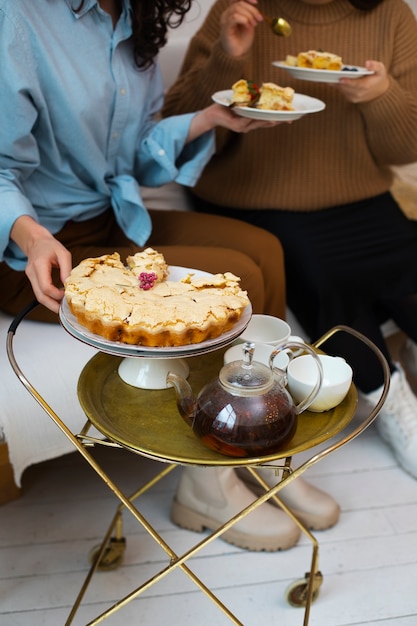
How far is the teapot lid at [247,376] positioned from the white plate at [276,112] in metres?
0.76

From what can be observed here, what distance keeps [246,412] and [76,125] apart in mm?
885

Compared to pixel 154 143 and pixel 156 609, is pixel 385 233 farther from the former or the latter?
pixel 156 609

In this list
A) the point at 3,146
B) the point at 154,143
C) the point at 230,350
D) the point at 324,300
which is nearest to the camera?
the point at 230,350

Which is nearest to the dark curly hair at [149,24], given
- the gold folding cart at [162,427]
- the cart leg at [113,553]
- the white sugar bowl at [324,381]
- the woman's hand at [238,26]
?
the woman's hand at [238,26]

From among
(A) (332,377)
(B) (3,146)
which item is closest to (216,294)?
(A) (332,377)

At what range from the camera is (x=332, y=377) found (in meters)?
1.17

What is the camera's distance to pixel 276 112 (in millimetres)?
1637

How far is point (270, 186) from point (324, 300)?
0.39m

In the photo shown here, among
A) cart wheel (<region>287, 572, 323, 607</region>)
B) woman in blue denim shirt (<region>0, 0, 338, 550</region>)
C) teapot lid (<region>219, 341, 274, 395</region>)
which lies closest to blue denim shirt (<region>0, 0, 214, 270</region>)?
woman in blue denim shirt (<region>0, 0, 338, 550</region>)

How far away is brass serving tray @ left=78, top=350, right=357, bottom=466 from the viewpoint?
104 centimetres

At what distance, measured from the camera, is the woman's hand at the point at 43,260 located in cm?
125

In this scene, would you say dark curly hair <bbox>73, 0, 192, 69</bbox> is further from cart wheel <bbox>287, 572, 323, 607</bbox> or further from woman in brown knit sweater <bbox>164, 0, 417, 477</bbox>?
cart wheel <bbox>287, 572, 323, 607</bbox>

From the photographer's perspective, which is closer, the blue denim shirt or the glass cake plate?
the glass cake plate

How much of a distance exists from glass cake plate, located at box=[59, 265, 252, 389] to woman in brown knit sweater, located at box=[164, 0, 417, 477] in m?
0.89
